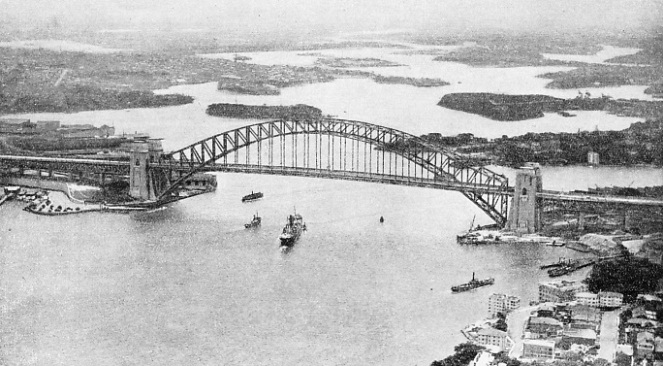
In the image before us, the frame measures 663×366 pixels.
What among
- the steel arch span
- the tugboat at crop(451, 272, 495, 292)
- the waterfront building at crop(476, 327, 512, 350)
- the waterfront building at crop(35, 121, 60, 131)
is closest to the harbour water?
the tugboat at crop(451, 272, 495, 292)

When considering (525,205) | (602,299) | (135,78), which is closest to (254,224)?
(525,205)

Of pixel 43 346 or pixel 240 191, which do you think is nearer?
pixel 43 346

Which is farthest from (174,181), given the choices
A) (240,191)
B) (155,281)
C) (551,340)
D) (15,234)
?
(551,340)

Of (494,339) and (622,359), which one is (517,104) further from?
(622,359)

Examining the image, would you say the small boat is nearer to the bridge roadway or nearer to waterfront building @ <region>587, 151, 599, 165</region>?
the bridge roadway

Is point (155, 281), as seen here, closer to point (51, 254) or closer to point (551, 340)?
point (51, 254)

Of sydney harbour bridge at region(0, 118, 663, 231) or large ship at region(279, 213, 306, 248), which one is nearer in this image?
large ship at region(279, 213, 306, 248)

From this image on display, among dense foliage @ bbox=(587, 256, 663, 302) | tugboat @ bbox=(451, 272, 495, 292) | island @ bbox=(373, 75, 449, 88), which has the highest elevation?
island @ bbox=(373, 75, 449, 88)

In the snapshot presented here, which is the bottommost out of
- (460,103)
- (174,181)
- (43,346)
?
(43,346)
